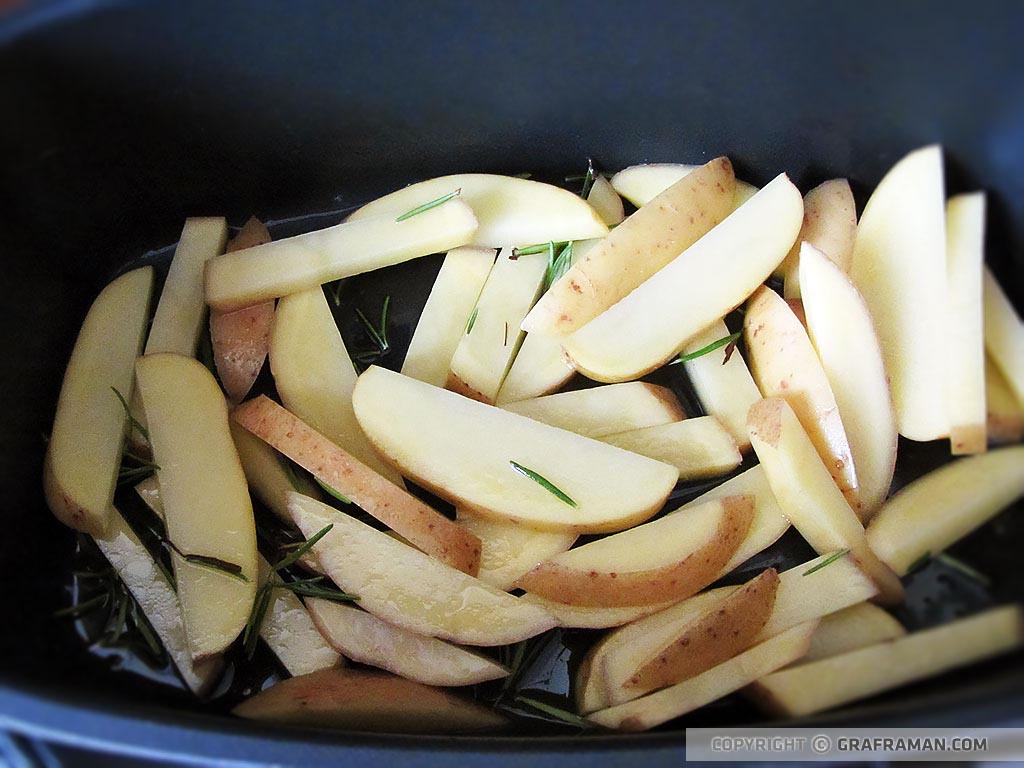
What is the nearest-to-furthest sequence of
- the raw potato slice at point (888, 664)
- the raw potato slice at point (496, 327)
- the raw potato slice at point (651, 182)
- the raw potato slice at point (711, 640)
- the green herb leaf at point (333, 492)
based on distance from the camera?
1. the raw potato slice at point (888, 664)
2. the raw potato slice at point (711, 640)
3. the green herb leaf at point (333, 492)
4. the raw potato slice at point (496, 327)
5. the raw potato slice at point (651, 182)

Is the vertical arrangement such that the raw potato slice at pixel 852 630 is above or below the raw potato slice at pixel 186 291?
below

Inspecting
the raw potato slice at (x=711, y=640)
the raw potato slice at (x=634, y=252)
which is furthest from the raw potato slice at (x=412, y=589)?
the raw potato slice at (x=634, y=252)

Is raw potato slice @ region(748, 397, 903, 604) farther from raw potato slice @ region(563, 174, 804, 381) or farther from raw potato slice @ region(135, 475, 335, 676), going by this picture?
raw potato slice @ region(135, 475, 335, 676)

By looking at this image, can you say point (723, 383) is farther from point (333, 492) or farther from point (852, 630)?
point (333, 492)

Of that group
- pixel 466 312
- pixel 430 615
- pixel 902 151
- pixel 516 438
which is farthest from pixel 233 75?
pixel 902 151

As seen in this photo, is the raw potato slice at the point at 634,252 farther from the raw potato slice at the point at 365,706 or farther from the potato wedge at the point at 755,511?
the raw potato slice at the point at 365,706

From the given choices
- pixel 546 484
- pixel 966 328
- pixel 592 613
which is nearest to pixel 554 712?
pixel 592 613
